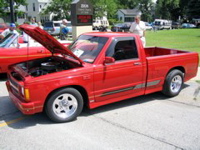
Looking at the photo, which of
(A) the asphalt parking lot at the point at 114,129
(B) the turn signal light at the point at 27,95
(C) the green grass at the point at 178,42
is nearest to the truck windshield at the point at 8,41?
(A) the asphalt parking lot at the point at 114,129

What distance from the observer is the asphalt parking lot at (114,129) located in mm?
3614

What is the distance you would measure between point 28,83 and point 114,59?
1706 millimetres

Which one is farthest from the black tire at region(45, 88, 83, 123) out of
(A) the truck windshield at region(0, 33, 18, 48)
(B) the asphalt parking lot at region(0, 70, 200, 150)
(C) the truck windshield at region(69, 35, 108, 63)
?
(A) the truck windshield at region(0, 33, 18, 48)

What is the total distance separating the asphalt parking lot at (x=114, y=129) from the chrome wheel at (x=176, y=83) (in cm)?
50

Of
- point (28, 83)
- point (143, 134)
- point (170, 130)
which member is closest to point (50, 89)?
point (28, 83)

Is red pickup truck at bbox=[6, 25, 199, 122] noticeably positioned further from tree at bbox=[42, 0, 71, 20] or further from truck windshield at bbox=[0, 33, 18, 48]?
tree at bbox=[42, 0, 71, 20]

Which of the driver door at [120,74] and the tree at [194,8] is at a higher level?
the tree at [194,8]

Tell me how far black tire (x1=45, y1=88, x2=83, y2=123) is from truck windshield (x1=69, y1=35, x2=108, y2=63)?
77 centimetres

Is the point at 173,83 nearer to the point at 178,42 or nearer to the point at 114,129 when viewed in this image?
the point at 114,129

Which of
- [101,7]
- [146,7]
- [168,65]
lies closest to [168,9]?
[146,7]

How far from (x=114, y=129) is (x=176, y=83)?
257cm

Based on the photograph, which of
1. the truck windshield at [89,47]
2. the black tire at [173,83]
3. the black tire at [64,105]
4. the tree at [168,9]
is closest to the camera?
the black tire at [64,105]

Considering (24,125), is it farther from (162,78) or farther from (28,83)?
(162,78)

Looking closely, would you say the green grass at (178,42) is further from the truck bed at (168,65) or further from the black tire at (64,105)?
the black tire at (64,105)
